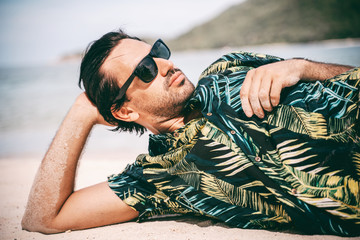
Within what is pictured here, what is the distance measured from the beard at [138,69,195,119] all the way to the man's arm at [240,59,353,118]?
2.20ft

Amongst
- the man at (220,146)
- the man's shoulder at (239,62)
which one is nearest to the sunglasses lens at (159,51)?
the man at (220,146)

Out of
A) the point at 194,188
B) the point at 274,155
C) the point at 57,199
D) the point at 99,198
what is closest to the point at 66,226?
the point at 57,199

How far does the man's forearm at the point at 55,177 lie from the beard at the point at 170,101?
0.69 meters

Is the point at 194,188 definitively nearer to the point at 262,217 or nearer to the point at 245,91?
the point at 262,217

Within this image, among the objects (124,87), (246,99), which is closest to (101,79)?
(124,87)

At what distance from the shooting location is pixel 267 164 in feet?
5.22

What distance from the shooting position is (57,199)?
2031 mm

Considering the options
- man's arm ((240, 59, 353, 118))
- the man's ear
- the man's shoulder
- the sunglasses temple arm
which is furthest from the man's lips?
man's arm ((240, 59, 353, 118))

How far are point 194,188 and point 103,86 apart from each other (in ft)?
4.27

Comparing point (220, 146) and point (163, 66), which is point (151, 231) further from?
point (163, 66)

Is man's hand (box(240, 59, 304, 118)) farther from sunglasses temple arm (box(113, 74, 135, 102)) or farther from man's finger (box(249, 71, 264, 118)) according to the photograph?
sunglasses temple arm (box(113, 74, 135, 102))

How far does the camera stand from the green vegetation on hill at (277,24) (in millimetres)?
56062

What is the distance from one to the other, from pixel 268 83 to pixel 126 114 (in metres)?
1.41

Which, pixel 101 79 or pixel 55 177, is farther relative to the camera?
pixel 101 79
